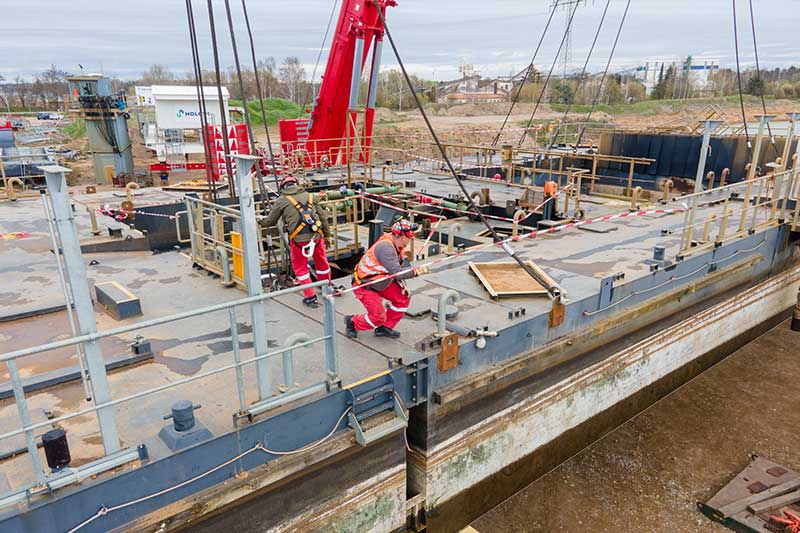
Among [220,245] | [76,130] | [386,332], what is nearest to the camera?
[386,332]

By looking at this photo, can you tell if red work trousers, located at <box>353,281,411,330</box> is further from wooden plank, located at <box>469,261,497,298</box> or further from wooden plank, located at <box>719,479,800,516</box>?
wooden plank, located at <box>719,479,800,516</box>

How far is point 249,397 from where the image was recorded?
4801mm

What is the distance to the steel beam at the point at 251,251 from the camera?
12.7 feet

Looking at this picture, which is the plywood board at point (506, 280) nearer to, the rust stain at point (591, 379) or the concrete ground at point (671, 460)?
the rust stain at point (591, 379)

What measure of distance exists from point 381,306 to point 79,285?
3062mm

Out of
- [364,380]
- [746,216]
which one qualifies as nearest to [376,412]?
[364,380]

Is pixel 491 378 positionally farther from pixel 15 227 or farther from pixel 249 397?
pixel 15 227

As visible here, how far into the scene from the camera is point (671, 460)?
7.72 m

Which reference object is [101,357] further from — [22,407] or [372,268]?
[372,268]

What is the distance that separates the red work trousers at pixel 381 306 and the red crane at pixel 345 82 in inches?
365

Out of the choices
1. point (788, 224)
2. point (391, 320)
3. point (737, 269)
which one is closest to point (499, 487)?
point (391, 320)

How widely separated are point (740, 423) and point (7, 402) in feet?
31.8

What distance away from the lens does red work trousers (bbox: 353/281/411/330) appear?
227 inches

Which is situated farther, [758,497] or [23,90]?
[23,90]
